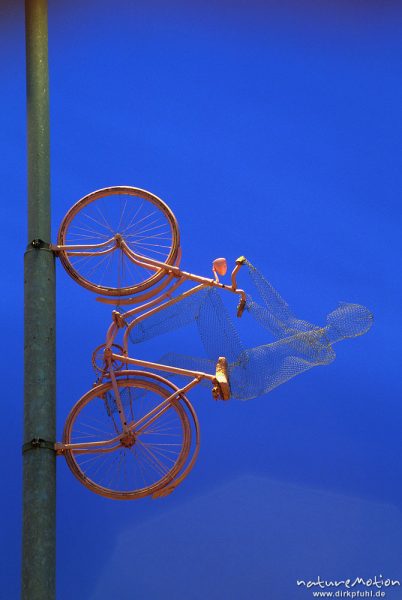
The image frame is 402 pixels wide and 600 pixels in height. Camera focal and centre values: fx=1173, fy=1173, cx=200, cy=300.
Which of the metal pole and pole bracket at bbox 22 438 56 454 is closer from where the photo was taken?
the metal pole

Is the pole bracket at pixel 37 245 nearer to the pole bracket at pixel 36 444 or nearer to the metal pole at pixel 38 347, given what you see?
the metal pole at pixel 38 347

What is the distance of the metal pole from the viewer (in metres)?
9.20

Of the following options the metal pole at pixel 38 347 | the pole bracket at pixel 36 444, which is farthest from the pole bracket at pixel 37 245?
the pole bracket at pixel 36 444

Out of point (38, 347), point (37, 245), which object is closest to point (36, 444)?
point (38, 347)

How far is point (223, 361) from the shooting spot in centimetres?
1080

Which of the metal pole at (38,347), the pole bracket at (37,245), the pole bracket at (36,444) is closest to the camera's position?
the metal pole at (38,347)

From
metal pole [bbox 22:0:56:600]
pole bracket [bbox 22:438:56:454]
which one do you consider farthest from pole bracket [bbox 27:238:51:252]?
pole bracket [bbox 22:438:56:454]

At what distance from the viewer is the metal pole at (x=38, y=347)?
920cm

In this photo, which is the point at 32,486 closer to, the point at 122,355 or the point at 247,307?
the point at 122,355

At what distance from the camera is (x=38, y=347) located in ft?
32.3

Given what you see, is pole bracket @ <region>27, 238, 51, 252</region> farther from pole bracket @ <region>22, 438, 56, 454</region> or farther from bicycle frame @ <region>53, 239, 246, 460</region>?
pole bracket @ <region>22, 438, 56, 454</region>

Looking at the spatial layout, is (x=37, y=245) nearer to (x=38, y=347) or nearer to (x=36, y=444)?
(x=38, y=347)

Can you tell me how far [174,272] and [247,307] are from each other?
76cm

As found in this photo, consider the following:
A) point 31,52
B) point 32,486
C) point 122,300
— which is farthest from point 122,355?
point 31,52
